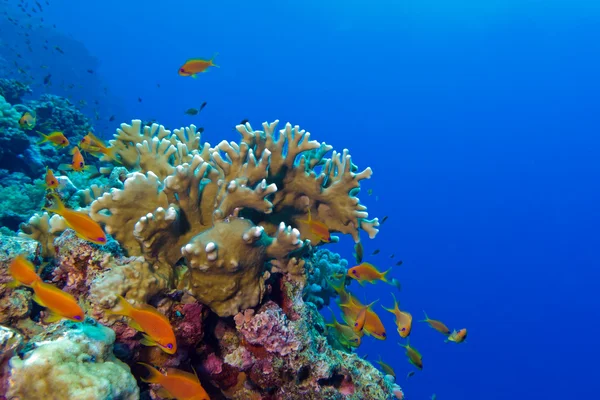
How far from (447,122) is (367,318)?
136958 mm

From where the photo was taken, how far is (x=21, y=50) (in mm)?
41375

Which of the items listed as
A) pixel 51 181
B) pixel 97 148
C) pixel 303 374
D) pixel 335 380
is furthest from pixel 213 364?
pixel 97 148

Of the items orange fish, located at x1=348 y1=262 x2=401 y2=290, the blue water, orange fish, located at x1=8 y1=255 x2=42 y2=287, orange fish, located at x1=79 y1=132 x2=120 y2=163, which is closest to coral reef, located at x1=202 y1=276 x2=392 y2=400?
orange fish, located at x1=348 y1=262 x2=401 y2=290

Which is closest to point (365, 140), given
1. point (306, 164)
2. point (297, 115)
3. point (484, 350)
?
point (297, 115)

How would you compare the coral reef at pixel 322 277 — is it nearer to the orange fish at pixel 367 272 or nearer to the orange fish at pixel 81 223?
the orange fish at pixel 367 272

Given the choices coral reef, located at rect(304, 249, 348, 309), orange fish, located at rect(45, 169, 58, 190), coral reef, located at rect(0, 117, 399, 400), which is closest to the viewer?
coral reef, located at rect(0, 117, 399, 400)

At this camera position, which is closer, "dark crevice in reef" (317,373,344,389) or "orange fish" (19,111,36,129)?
"dark crevice in reef" (317,373,344,389)

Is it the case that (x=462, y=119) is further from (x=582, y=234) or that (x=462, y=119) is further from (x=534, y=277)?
(x=534, y=277)

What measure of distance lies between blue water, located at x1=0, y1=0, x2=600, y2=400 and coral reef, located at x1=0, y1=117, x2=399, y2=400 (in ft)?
170

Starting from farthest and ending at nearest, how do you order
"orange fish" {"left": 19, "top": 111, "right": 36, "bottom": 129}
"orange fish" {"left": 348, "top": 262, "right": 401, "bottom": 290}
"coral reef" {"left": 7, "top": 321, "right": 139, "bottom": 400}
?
"orange fish" {"left": 19, "top": 111, "right": 36, "bottom": 129}, "orange fish" {"left": 348, "top": 262, "right": 401, "bottom": 290}, "coral reef" {"left": 7, "top": 321, "right": 139, "bottom": 400}

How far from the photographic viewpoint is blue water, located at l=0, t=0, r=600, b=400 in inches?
2667

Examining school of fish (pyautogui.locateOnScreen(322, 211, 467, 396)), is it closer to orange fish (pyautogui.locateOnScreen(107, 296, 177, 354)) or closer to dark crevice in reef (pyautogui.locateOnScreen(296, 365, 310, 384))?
dark crevice in reef (pyautogui.locateOnScreen(296, 365, 310, 384))

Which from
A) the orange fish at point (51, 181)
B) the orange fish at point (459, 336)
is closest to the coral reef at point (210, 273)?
the orange fish at point (51, 181)

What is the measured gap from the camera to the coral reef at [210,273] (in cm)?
278
